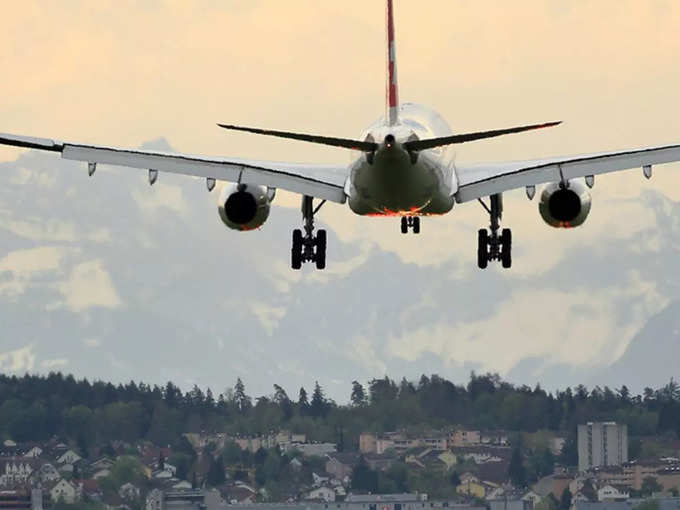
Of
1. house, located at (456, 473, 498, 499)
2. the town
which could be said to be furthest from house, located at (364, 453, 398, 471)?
house, located at (456, 473, 498, 499)

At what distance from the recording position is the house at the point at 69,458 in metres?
139

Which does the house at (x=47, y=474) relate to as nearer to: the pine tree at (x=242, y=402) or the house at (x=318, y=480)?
the house at (x=318, y=480)

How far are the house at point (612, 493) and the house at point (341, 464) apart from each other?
535 inches

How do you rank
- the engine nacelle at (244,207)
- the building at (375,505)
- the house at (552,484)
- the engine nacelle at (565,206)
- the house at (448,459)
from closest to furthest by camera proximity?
the engine nacelle at (565,206)
the engine nacelle at (244,207)
the building at (375,505)
the house at (448,459)
the house at (552,484)

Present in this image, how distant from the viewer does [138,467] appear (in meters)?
135

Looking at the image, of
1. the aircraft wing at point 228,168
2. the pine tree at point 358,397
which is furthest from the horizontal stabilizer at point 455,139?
the pine tree at point 358,397

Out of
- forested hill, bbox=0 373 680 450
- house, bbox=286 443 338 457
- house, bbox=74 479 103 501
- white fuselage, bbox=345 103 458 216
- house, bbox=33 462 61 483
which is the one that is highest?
white fuselage, bbox=345 103 458 216

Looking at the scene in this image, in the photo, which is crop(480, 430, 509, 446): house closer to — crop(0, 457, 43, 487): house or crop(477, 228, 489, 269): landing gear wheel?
crop(0, 457, 43, 487): house

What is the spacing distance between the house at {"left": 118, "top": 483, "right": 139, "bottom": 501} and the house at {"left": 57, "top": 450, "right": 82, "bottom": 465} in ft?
24.0

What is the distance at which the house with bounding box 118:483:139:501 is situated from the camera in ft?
429

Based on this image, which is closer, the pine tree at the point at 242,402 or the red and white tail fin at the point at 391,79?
the red and white tail fin at the point at 391,79

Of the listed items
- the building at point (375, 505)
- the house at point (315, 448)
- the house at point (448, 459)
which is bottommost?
the building at point (375, 505)

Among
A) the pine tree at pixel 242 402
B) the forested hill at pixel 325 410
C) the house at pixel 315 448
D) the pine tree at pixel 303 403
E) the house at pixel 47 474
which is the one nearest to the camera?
the house at pixel 47 474

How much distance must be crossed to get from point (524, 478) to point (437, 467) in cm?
747
